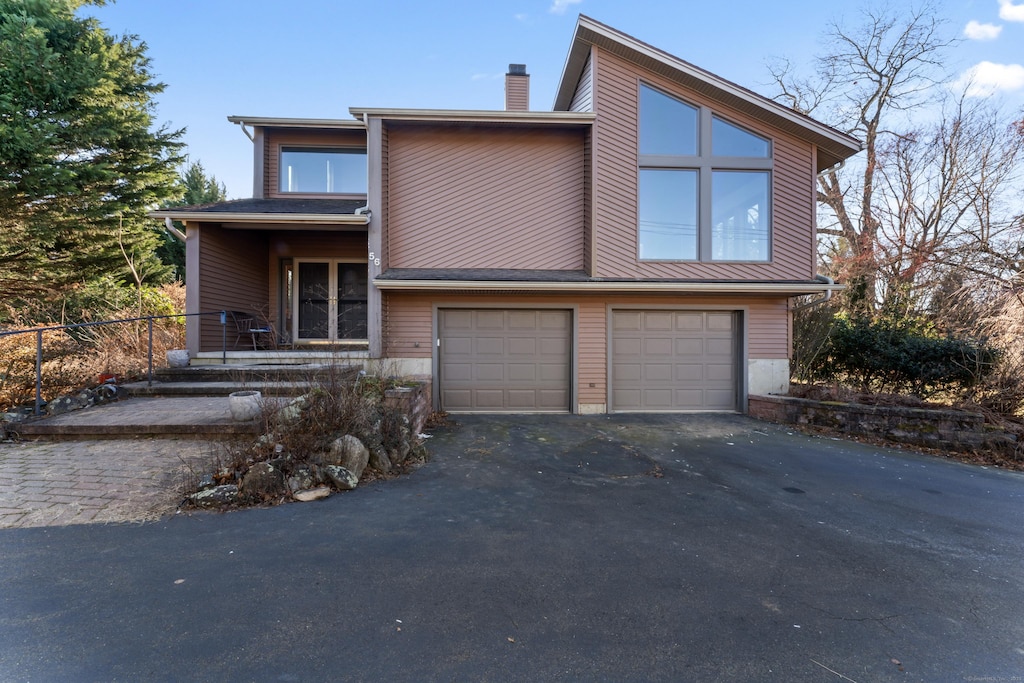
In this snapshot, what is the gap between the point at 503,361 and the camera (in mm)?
8891

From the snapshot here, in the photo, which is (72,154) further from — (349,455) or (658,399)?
(658,399)

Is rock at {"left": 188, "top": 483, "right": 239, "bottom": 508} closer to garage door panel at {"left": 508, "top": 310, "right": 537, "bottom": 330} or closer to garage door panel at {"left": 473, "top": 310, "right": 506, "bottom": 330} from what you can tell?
garage door panel at {"left": 473, "top": 310, "right": 506, "bottom": 330}

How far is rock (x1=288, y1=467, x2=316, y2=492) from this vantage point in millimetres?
4074

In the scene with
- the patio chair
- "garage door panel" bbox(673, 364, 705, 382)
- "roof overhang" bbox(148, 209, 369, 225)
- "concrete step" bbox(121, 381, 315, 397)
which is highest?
"roof overhang" bbox(148, 209, 369, 225)

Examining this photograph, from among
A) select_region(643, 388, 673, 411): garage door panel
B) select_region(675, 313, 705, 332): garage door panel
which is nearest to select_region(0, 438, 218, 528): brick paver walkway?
select_region(643, 388, 673, 411): garage door panel

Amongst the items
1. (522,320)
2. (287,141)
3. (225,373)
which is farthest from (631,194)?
(225,373)

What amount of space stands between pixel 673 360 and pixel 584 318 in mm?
2055

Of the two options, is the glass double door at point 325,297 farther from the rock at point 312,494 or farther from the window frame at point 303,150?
the rock at point 312,494

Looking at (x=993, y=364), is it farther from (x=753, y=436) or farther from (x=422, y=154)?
(x=422, y=154)

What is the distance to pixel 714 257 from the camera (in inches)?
348

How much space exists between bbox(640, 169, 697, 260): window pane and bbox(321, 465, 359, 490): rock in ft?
22.6

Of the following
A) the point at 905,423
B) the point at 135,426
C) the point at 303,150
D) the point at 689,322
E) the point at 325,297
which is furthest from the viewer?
the point at 303,150

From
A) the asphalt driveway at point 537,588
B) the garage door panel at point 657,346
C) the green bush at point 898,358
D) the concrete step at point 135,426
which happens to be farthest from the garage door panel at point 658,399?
the concrete step at point 135,426

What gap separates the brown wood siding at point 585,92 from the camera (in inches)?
348
